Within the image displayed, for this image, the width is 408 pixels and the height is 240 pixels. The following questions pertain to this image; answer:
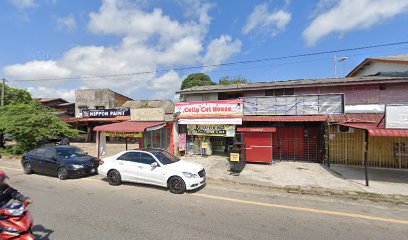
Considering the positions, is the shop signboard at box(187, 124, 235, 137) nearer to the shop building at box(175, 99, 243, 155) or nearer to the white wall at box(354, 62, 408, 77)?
the shop building at box(175, 99, 243, 155)

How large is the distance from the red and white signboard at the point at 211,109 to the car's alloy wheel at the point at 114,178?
303 inches

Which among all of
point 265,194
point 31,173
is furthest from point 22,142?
point 265,194

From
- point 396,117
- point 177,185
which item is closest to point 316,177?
point 396,117

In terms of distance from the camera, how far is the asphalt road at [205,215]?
15.3ft

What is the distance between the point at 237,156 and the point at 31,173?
35.0ft

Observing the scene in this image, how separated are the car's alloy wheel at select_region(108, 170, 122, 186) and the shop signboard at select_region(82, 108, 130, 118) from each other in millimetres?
17325

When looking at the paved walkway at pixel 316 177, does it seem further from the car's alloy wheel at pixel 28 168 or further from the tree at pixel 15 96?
the tree at pixel 15 96

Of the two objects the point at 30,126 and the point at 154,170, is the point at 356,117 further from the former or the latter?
the point at 30,126

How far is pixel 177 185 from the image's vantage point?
7539 millimetres

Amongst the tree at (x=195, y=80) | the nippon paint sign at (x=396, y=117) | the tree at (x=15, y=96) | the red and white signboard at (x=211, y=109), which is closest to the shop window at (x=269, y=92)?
the red and white signboard at (x=211, y=109)

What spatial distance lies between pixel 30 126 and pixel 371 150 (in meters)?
22.9

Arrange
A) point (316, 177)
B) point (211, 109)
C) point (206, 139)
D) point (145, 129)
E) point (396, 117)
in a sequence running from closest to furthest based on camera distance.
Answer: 1. point (396, 117)
2. point (316, 177)
3. point (145, 129)
4. point (211, 109)
5. point (206, 139)

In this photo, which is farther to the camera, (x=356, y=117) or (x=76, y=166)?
(x=356, y=117)

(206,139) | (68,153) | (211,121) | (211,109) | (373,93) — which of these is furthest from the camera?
(206,139)
